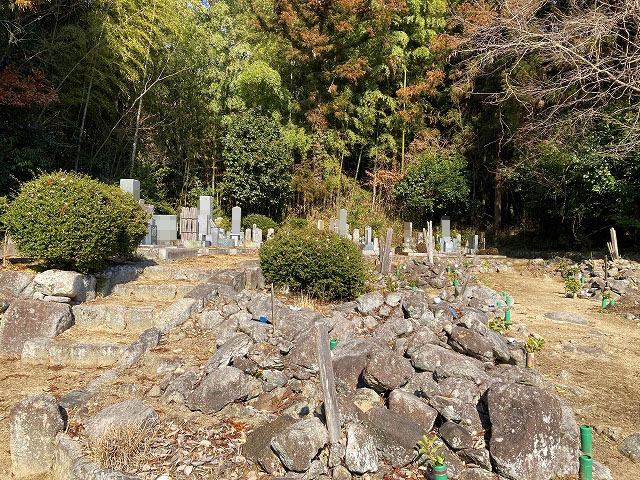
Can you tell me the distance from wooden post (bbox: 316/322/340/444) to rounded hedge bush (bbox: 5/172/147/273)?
11.6 feet

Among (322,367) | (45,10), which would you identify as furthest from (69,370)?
(45,10)

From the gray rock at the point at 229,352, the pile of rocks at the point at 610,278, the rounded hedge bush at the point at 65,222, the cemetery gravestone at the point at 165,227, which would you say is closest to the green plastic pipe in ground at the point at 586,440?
the gray rock at the point at 229,352

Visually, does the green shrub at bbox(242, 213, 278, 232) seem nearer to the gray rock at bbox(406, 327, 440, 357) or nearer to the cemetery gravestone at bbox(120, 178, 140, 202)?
the cemetery gravestone at bbox(120, 178, 140, 202)

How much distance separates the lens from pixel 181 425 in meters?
3.04

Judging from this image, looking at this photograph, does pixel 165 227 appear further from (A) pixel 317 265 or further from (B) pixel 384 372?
(B) pixel 384 372

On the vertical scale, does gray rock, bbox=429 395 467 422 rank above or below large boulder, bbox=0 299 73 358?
below

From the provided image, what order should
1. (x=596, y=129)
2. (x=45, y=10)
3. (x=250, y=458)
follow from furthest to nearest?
(x=596, y=129) < (x=45, y=10) < (x=250, y=458)

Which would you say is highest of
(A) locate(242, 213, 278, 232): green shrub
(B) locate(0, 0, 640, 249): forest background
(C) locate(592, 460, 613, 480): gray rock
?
(B) locate(0, 0, 640, 249): forest background

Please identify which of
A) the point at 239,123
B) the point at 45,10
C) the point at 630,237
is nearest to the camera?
the point at 45,10

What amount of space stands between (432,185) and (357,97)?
13.8 feet

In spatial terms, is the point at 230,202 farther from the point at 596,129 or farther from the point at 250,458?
the point at 250,458

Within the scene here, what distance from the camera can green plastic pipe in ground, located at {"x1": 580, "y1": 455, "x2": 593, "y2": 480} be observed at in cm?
272

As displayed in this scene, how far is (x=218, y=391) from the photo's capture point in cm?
332

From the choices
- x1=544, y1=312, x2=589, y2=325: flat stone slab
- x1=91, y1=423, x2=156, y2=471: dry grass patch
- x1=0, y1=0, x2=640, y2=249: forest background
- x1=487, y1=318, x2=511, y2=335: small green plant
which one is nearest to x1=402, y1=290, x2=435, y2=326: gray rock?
x1=487, y1=318, x2=511, y2=335: small green plant
